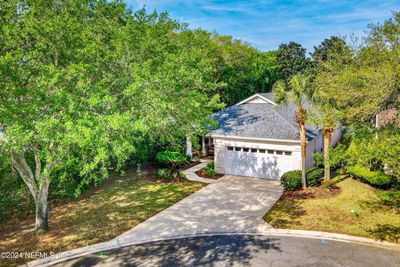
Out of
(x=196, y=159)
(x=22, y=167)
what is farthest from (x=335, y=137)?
(x=22, y=167)

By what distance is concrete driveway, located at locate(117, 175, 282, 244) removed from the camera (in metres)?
13.2

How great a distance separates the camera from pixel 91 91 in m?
10.9

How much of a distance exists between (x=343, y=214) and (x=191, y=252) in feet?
25.8

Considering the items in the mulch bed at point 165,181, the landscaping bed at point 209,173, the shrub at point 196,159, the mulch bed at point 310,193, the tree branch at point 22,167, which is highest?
the tree branch at point 22,167

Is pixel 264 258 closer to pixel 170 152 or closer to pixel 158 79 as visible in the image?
pixel 158 79

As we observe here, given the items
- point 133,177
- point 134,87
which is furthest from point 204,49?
point 134,87

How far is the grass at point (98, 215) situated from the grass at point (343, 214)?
6.08 meters

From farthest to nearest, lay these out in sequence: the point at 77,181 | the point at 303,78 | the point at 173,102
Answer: the point at 77,181 < the point at 303,78 < the point at 173,102

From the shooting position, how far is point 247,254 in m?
11.2

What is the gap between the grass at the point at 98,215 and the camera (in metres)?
12.6

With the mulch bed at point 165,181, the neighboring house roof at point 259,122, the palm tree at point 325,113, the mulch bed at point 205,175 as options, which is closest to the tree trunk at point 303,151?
the palm tree at point 325,113

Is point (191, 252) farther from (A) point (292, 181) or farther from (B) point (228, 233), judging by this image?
(A) point (292, 181)

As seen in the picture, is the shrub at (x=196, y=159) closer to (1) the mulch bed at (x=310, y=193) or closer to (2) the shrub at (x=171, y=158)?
(2) the shrub at (x=171, y=158)

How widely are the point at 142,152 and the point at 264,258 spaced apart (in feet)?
43.4
